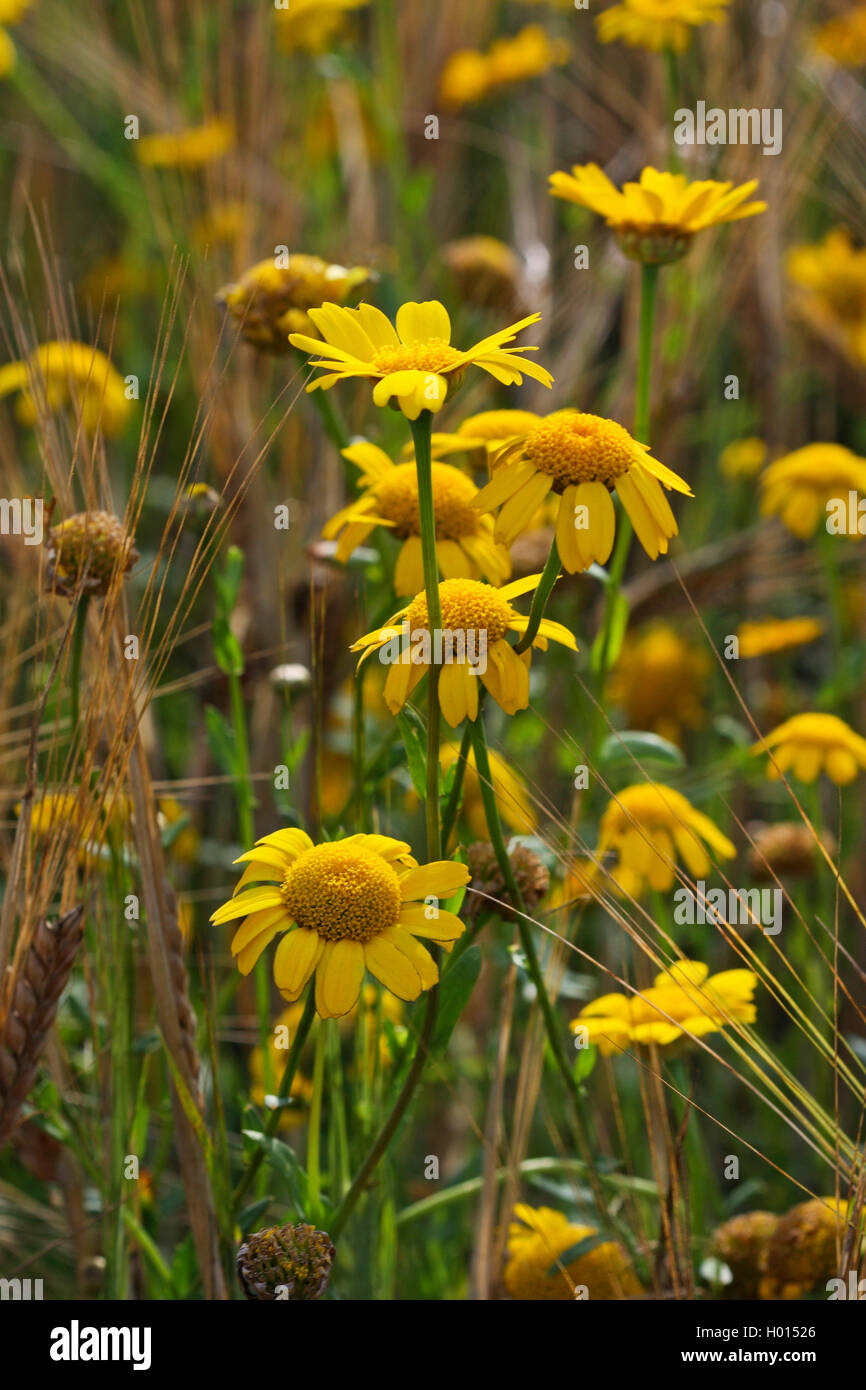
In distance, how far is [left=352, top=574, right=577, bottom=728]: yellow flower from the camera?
0.72 m

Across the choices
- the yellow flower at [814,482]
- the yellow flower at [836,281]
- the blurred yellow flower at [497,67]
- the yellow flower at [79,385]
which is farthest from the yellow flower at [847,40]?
the yellow flower at [79,385]

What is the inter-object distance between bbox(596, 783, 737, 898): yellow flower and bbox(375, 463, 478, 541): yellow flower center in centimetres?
26

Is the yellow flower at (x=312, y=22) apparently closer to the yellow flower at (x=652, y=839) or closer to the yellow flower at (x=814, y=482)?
the yellow flower at (x=814, y=482)

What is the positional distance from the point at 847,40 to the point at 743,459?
28.0 inches

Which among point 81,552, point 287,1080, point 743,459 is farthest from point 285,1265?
point 743,459

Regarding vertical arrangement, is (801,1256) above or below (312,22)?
below

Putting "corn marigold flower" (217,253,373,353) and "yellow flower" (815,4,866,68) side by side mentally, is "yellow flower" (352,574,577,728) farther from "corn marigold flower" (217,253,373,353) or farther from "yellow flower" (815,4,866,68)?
"yellow flower" (815,4,866,68)

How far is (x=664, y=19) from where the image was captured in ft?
4.31

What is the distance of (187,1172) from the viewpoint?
0.83 m

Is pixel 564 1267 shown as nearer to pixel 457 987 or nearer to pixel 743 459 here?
pixel 457 987

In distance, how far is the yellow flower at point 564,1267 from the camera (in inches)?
36.4

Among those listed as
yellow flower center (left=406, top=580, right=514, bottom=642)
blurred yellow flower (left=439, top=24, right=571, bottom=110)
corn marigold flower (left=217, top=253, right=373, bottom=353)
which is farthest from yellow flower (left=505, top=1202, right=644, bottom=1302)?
blurred yellow flower (left=439, top=24, right=571, bottom=110)

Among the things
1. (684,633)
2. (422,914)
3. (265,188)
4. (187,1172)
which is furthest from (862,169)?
(187,1172)

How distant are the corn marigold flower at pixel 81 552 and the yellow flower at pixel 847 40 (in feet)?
5.64
